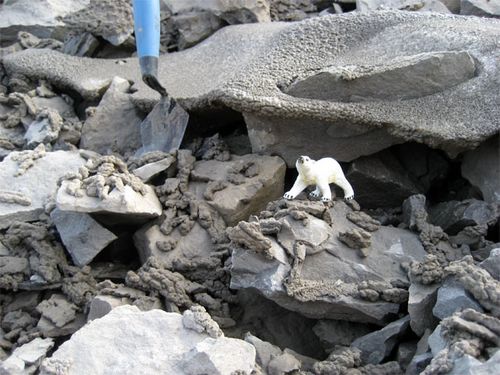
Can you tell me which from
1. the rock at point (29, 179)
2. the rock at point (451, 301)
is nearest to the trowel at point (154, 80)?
the rock at point (29, 179)

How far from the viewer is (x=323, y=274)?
2.23m

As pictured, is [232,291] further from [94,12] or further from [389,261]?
[94,12]

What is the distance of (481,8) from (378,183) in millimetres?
1421

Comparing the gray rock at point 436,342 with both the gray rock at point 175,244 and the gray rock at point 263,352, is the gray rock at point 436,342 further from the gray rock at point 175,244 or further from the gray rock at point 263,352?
the gray rock at point 175,244

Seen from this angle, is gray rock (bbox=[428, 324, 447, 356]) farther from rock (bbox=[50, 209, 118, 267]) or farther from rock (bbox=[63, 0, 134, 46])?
rock (bbox=[63, 0, 134, 46])

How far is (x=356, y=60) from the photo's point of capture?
9.68ft

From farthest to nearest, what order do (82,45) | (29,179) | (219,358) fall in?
(82,45)
(29,179)
(219,358)

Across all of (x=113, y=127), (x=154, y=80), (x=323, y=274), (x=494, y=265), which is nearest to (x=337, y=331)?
(x=323, y=274)

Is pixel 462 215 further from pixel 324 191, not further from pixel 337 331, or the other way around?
pixel 337 331

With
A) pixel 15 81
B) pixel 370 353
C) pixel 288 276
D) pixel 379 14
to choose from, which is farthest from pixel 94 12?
pixel 370 353

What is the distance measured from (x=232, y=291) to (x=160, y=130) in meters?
0.93

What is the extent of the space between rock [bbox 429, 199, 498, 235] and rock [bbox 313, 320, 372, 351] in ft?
1.82

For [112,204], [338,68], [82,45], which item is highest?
[338,68]

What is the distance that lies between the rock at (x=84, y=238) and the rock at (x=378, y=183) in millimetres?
950
